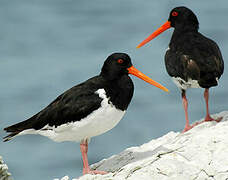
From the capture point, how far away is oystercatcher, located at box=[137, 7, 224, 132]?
759 centimetres

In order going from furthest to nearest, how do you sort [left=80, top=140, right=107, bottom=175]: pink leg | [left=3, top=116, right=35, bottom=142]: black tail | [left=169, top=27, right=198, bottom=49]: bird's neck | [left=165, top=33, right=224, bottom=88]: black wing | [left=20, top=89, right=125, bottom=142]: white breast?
[left=169, top=27, right=198, bottom=49]: bird's neck, [left=165, top=33, right=224, bottom=88]: black wing, [left=3, top=116, right=35, bottom=142]: black tail, [left=80, top=140, right=107, bottom=175]: pink leg, [left=20, top=89, right=125, bottom=142]: white breast

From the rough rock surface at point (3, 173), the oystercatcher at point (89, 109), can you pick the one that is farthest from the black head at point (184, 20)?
the rough rock surface at point (3, 173)

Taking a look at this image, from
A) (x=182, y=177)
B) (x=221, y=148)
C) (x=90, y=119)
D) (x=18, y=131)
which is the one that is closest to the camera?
(x=182, y=177)

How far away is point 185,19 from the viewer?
8.89 m

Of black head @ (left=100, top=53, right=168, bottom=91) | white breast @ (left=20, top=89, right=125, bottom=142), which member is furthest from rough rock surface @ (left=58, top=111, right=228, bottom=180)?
black head @ (left=100, top=53, right=168, bottom=91)

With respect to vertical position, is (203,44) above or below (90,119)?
above

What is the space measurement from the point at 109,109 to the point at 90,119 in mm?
302

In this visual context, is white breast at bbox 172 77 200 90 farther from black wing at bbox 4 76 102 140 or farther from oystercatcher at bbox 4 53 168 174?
black wing at bbox 4 76 102 140

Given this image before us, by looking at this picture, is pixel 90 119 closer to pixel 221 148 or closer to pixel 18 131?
pixel 18 131

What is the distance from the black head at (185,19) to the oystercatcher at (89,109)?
1.99 m

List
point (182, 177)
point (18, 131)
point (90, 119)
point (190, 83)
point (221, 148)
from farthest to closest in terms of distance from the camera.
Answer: point (190, 83)
point (18, 131)
point (90, 119)
point (221, 148)
point (182, 177)

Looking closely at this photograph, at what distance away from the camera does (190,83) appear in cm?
788

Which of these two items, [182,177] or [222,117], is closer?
[182,177]

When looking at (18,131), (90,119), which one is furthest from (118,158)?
(18,131)
